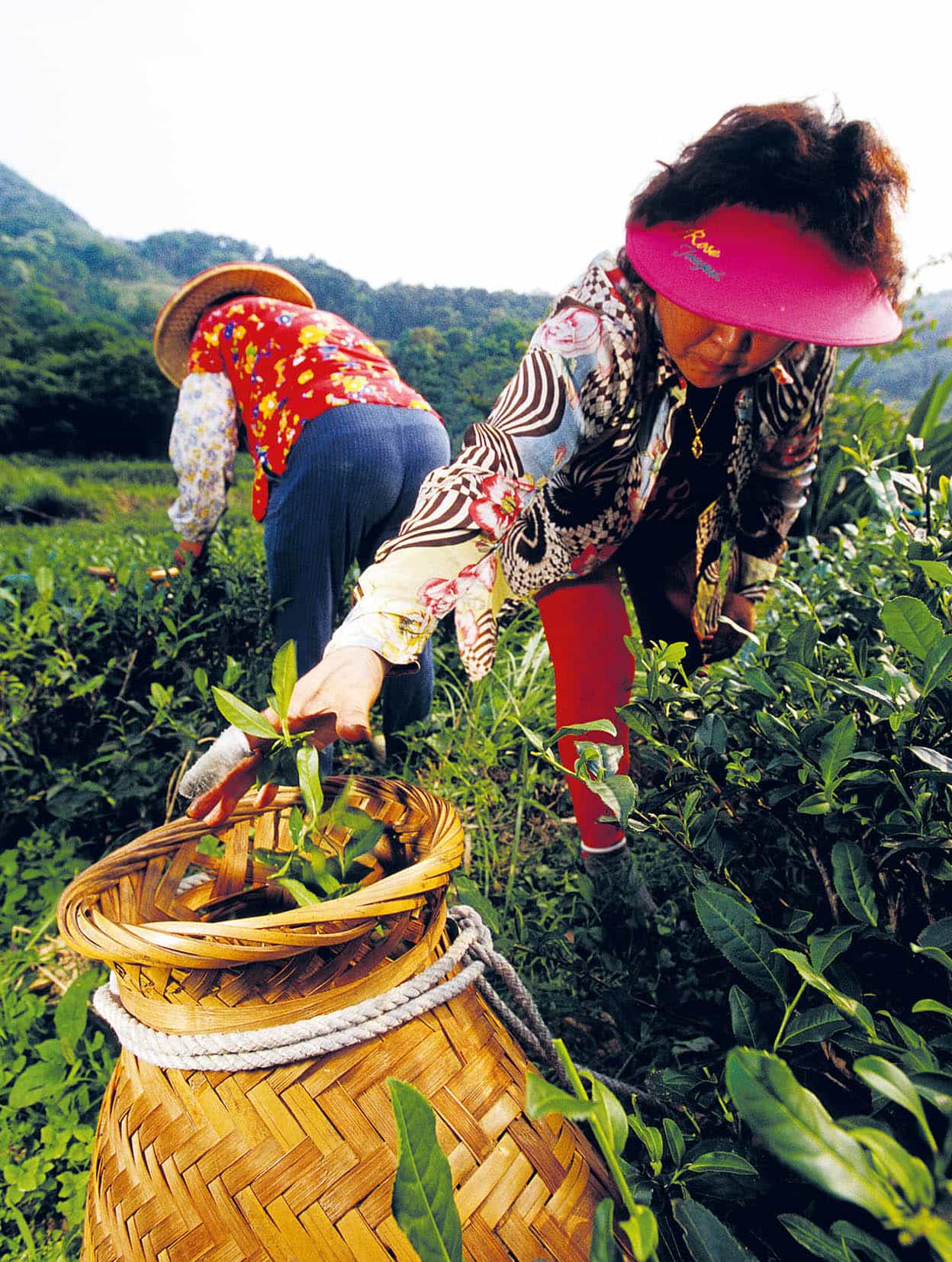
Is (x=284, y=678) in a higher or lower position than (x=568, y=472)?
lower

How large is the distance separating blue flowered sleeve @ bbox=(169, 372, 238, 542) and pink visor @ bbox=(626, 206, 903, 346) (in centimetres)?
162

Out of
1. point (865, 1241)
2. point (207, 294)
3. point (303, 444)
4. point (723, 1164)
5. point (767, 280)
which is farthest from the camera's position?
point (207, 294)

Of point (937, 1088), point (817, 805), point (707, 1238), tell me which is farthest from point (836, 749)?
point (707, 1238)

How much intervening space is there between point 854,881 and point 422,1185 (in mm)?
Result: 485

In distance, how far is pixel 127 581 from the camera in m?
2.37

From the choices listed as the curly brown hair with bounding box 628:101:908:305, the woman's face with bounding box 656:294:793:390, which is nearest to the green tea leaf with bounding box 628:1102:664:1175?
the woman's face with bounding box 656:294:793:390

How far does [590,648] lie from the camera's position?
1707 mm

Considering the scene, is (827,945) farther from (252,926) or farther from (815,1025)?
(252,926)

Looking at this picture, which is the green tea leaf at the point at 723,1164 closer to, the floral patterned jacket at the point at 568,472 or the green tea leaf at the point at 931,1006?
the green tea leaf at the point at 931,1006

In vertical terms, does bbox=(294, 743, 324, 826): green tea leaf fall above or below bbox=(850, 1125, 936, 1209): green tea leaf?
below

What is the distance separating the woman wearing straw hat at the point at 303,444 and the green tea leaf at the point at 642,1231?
182 cm

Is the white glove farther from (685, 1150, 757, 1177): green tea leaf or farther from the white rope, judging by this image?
(685, 1150, 757, 1177): green tea leaf

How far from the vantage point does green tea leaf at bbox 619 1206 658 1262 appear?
0.43 m

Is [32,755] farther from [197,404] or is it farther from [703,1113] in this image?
[703,1113]
